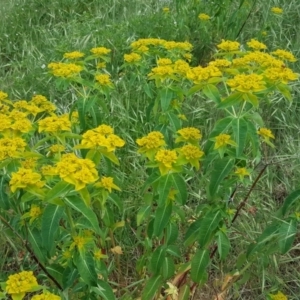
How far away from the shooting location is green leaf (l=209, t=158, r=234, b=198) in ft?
5.36

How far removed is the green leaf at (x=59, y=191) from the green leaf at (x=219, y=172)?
0.43 metres

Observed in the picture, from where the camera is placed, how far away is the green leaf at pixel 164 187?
1.57 metres

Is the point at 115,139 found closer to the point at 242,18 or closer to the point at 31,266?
the point at 31,266

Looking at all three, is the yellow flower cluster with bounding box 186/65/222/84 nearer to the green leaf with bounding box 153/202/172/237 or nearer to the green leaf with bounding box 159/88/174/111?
the green leaf with bounding box 159/88/174/111

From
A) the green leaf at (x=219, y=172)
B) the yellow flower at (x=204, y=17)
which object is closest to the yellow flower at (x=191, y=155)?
the green leaf at (x=219, y=172)

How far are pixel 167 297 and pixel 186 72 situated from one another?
788 millimetres

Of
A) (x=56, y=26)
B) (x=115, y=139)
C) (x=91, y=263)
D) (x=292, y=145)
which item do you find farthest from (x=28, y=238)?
(x=56, y=26)

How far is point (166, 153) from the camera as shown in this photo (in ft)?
5.24

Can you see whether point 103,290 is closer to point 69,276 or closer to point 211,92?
point 69,276

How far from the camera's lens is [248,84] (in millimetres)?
1596

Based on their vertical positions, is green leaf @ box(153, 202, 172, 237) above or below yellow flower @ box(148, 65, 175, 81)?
below

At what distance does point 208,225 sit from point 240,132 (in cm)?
30

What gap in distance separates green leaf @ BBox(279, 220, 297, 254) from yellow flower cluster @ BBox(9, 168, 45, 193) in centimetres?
73

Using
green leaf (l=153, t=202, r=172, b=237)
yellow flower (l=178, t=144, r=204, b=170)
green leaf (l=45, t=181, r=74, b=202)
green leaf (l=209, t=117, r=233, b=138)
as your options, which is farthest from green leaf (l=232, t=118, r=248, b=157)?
green leaf (l=45, t=181, r=74, b=202)
